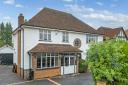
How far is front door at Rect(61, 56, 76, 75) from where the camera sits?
2750 cm

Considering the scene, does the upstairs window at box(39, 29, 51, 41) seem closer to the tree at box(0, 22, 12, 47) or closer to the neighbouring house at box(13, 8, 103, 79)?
the neighbouring house at box(13, 8, 103, 79)

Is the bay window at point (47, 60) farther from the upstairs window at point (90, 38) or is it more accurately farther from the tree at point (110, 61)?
the tree at point (110, 61)

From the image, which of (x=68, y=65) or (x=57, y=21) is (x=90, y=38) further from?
(x=68, y=65)

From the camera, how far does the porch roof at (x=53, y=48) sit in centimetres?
2482

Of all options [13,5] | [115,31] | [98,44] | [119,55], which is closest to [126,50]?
[119,55]

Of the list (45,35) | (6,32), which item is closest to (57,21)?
(45,35)

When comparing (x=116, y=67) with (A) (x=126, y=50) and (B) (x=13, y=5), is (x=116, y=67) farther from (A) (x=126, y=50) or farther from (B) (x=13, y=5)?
(B) (x=13, y=5)

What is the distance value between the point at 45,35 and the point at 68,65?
553cm

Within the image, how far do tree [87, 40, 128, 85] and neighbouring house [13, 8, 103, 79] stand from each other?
1143cm

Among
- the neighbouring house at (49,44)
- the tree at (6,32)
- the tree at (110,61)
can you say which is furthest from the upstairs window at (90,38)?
the tree at (6,32)

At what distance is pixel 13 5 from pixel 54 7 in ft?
27.5

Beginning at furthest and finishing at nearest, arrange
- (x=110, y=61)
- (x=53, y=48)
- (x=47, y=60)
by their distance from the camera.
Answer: (x=53, y=48)
(x=47, y=60)
(x=110, y=61)

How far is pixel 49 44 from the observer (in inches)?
1059

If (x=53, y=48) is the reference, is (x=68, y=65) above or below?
below
